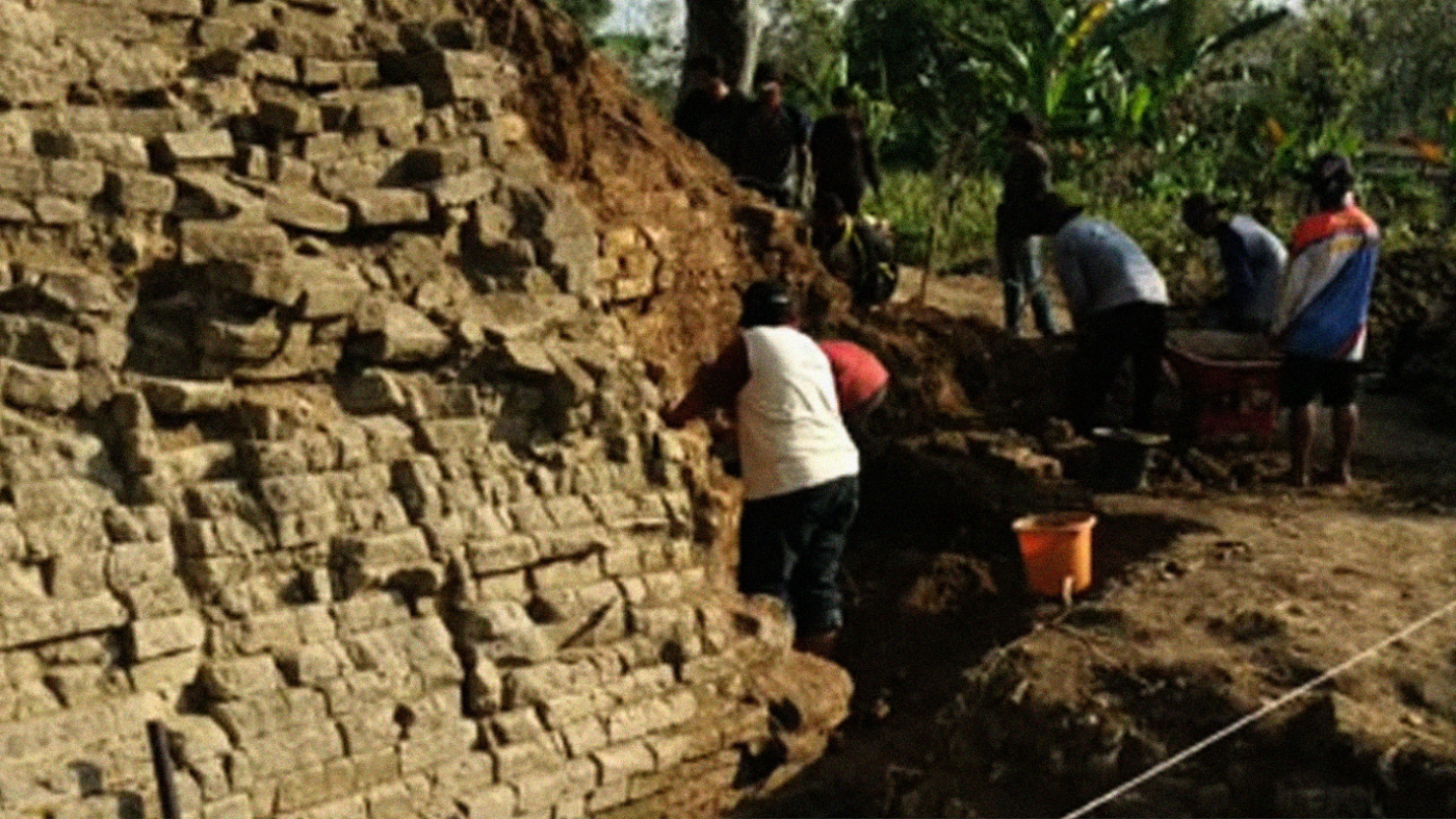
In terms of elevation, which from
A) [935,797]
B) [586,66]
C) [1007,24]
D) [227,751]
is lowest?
[935,797]

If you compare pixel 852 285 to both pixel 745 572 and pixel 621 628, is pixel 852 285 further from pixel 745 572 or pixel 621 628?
pixel 621 628

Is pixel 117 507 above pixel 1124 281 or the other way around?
the other way around

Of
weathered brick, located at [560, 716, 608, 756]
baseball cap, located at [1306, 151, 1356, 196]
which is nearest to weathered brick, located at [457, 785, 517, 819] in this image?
weathered brick, located at [560, 716, 608, 756]

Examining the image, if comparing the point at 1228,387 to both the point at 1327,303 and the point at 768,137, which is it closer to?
the point at 1327,303

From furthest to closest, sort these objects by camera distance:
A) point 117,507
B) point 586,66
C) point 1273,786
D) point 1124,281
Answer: point 1124,281
point 586,66
point 1273,786
point 117,507

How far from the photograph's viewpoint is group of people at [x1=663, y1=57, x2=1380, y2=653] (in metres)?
7.41

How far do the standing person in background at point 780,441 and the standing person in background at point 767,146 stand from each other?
311cm

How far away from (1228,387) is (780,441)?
10.3 ft

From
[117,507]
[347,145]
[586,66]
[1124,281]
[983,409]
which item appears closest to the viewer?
[117,507]

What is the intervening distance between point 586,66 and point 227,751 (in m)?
3.85

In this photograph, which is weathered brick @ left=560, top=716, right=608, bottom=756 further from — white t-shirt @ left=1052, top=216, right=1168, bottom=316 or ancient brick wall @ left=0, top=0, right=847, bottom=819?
white t-shirt @ left=1052, top=216, right=1168, bottom=316

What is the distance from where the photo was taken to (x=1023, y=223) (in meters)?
11.4

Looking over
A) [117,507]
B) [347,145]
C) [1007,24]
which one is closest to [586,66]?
[347,145]

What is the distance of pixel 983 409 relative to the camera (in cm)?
1025
